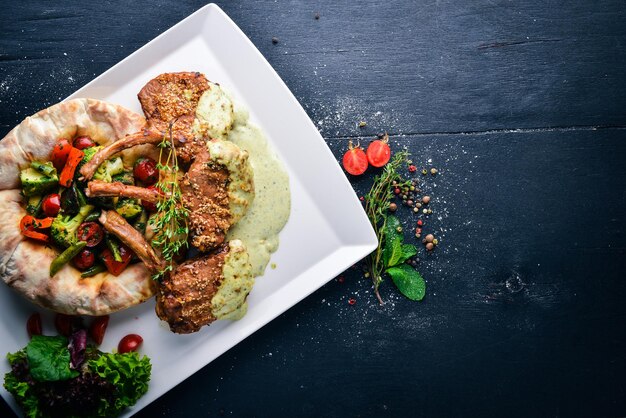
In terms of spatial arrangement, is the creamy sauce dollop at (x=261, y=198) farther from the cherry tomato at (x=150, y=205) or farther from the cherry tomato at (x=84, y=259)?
the cherry tomato at (x=84, y=259)

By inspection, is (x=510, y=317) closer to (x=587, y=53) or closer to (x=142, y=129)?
(x=587, y=53)

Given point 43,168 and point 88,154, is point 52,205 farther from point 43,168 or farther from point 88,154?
point 88,154

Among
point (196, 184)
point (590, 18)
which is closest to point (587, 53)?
point (590, 18)

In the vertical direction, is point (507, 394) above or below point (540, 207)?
below

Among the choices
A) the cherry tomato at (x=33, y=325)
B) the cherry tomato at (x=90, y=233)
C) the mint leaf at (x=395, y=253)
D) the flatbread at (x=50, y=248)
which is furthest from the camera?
the mint leaf at (x=395, y=253)

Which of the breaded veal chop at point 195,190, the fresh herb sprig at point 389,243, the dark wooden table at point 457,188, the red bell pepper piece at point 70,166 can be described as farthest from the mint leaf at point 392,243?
the red bell pepper piece at point 70,166

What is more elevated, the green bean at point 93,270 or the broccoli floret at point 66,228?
the broccoli floret at point 66,228

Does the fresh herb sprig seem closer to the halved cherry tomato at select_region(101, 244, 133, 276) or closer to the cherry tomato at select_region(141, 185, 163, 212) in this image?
the cherry tomato at select_region(141, 185, 163, 212)

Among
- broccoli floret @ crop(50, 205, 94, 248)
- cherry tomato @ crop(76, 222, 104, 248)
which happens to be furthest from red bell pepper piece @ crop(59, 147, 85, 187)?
cherry tomato @ crop(76, 222, 104, 248)
